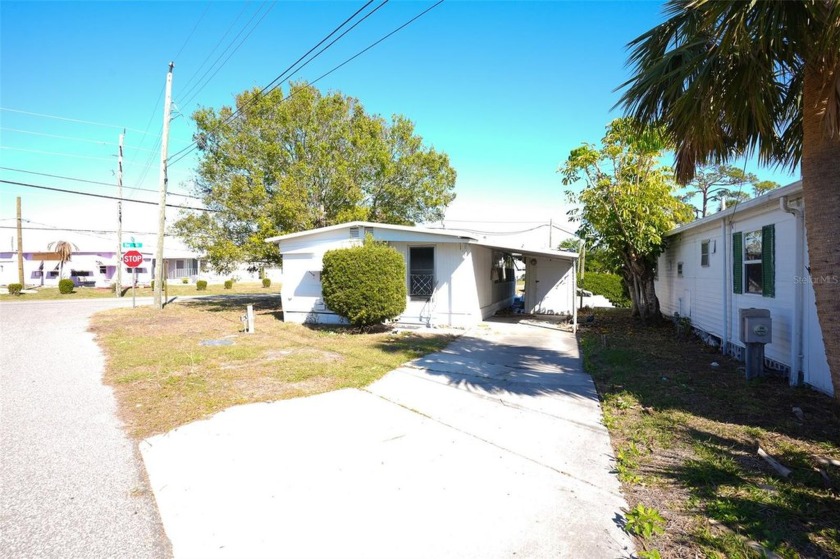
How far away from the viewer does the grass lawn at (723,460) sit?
286 centimetres

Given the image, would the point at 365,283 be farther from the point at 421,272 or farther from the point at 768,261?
the point at 768,261

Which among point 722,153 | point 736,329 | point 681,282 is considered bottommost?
point 736,329

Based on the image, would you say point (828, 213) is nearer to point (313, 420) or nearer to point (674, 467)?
point (674, 467)

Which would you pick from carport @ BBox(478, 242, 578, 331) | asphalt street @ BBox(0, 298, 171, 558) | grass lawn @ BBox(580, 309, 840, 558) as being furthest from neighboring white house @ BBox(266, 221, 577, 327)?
asphalt street @ BBox(0, 298, 171, 558)

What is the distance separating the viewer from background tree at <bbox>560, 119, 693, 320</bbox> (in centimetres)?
1205

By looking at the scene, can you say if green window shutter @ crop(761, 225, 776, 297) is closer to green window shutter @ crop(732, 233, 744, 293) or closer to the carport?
green window shutter @ crop(732, 233, 744, 293)

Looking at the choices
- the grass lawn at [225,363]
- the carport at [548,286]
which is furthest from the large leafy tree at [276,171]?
the carport at [548,286]

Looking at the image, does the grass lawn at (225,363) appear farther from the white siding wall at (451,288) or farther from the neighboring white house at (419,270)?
the white siding wall at (451,288)

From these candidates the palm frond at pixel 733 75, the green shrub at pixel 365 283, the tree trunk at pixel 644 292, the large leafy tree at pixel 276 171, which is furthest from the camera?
the large leafy tree at pixel 276 171

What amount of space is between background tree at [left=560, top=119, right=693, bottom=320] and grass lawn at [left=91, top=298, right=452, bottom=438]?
584cm

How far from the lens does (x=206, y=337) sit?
36.3 ft

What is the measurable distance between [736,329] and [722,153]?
4082 millimetres

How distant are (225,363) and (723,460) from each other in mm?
7267

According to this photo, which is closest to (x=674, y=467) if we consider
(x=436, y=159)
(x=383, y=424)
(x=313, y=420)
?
(x=383, y=424)
